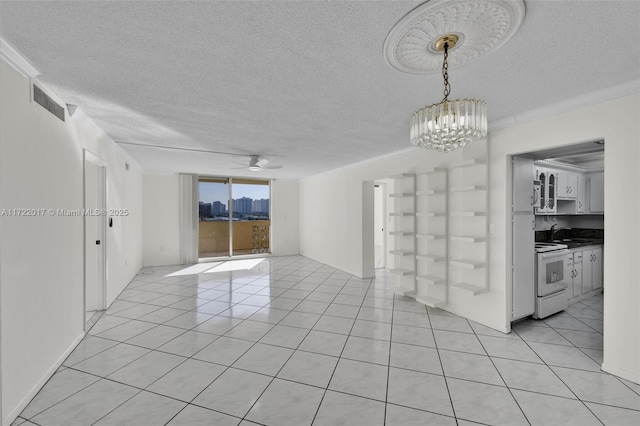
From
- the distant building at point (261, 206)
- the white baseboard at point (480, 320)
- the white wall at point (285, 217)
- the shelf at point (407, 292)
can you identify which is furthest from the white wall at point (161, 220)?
the white baseboard at point (480, 320)

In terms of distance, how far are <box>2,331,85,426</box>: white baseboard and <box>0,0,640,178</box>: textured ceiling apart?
2387 mm

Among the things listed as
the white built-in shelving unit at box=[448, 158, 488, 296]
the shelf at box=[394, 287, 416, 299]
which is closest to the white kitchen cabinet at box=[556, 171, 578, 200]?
the white built-in shelving unit at box=[448, 158, 488, 296]

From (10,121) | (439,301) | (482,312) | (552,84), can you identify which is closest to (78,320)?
(10,121)

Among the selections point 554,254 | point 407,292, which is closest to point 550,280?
point 554,254

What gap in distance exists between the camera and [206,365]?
8.21ft

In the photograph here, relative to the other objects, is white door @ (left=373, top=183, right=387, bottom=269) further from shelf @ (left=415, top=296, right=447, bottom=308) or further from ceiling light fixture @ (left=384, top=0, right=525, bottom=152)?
ceiling light fixture @ (left=384, top=0, right=525, bottom=152)

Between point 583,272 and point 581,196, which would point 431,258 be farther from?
point 581,196

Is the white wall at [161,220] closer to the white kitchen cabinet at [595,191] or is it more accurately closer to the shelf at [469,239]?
the shelf at [469,239]

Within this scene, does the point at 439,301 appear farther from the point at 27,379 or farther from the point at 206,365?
the point at 27,379

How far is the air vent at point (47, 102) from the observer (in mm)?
2123

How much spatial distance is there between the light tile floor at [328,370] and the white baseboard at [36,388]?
4 cm

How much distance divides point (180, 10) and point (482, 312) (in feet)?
13.4

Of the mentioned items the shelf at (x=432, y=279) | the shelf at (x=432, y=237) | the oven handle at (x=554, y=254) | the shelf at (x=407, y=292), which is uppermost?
the shelf at (x=432, y=237)

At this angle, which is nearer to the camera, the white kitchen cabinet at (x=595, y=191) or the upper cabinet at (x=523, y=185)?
the upper cabinet at (x=523, y=185)
